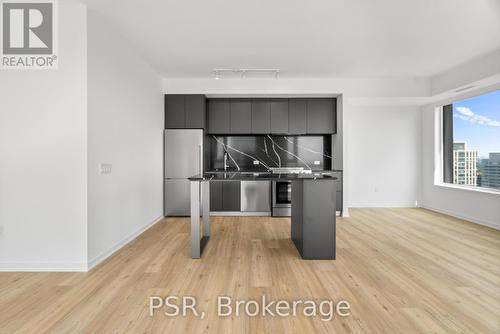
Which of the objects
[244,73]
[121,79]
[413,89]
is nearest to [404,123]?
[413,89]

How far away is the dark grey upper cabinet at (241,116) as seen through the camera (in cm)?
518

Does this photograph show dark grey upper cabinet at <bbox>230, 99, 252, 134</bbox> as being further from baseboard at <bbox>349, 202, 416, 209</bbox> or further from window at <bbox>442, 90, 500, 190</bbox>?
window at <bbox>442, 90, 500, 190</bbox>

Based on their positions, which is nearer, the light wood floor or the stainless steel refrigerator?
the light wood floor

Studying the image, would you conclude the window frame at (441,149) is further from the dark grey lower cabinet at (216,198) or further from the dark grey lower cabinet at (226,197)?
the dark grey lower cabinet at (216,198)

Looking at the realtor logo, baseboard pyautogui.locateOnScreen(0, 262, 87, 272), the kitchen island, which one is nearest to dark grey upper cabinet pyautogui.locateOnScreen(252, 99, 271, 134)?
the kitchen island

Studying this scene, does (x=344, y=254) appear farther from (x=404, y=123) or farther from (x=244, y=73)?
(x=404, y=123)

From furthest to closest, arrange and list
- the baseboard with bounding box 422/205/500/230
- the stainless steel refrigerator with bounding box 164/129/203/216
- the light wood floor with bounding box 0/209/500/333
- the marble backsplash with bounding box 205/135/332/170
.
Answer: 1. the marble backsplash with bounding box 205/135/332/170
2. the stainless steel refrigerator with bounding box 164/129/203/216
3. the baseboard with bounding box 422/205/500/230
4. the light wood floor with bounding box 0/209/500/333

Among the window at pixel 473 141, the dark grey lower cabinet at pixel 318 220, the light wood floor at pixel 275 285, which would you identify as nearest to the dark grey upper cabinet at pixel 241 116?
the light wood floor at pixel 275 285

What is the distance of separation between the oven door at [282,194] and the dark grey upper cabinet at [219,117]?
1.56 meters

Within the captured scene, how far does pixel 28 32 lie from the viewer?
2547 mm

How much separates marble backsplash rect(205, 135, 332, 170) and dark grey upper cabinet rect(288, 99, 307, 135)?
0.40m

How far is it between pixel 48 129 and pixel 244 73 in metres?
3.12

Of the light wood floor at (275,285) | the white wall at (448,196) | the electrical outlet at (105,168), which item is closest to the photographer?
the light wood floor at (275,285)

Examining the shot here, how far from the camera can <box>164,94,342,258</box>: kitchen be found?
4.82 m
